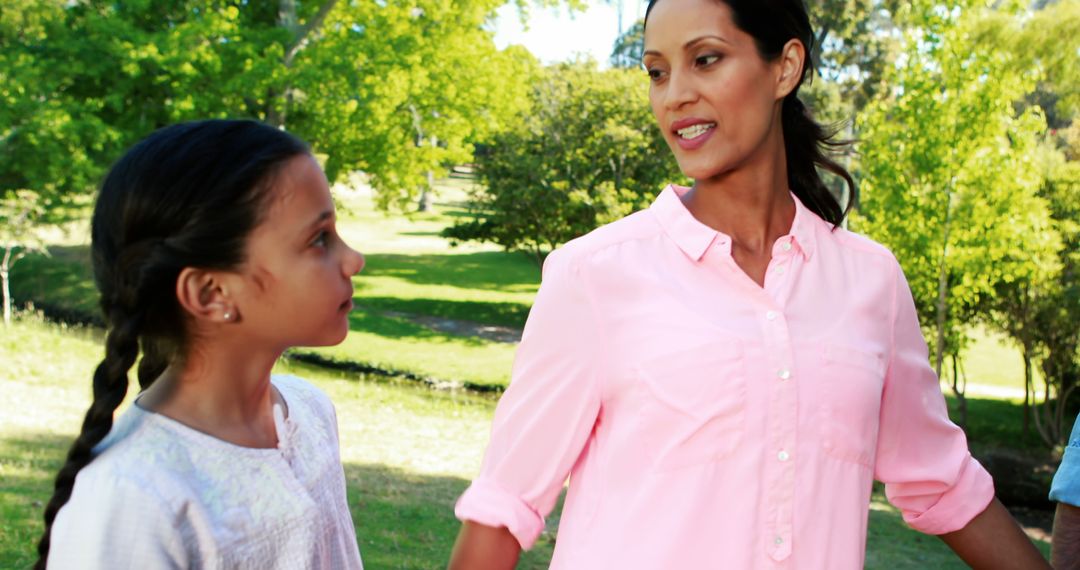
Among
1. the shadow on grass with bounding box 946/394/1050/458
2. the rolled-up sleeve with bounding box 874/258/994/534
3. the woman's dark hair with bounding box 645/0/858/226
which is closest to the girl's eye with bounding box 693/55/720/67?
the woman's dark hair with bounding box 645/0/858/226

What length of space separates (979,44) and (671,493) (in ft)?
37.6

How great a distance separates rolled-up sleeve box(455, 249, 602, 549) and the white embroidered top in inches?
9.6

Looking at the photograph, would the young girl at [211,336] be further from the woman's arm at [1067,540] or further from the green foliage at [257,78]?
the green foliage at [257,78]

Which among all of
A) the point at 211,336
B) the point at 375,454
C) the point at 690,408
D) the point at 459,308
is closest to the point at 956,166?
the point at 375,454

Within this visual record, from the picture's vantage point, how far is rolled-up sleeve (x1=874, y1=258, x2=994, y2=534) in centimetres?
203

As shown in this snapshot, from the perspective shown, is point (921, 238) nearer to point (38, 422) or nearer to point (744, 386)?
point (38, 422)

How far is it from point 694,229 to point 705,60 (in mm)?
307

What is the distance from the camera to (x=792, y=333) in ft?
6.14

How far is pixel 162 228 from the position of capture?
5.28ft

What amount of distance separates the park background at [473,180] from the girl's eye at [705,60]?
4.41 m

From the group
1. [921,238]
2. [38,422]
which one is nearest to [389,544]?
[38,422]

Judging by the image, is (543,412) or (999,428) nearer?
(543,412)

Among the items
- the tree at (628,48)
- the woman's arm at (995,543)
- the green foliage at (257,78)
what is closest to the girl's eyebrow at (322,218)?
the woman's arm at (995,543)

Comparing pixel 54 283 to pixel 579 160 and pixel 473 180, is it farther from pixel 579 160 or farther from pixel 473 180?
pixel 579 160
